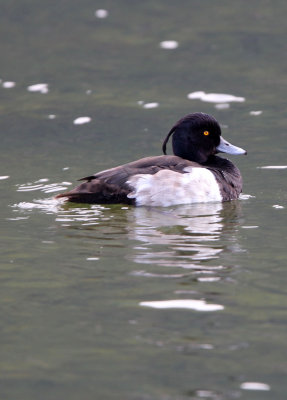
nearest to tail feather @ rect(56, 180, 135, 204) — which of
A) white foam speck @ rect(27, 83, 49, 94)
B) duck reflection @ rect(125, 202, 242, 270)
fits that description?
duck reflection @ rect(125, 202, 242, 270)

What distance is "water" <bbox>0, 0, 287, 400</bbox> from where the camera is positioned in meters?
3.54

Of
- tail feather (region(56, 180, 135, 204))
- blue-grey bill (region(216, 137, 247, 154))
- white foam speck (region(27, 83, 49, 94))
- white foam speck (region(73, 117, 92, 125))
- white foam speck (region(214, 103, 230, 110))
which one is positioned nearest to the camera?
tail feather (region(56, 180, 135, 204))

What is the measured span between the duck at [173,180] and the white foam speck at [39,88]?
192 inches

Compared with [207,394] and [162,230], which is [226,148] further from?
[207,394]

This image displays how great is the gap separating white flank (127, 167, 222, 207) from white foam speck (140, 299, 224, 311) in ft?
8.22

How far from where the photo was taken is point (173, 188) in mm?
6789

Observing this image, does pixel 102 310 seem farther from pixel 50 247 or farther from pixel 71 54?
pixel 71 54

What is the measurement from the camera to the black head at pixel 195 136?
7359 mm

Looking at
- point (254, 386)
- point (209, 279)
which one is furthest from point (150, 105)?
point (254, 386)

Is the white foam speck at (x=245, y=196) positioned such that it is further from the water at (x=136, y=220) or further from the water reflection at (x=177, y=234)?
the water reflection at (x=177, y=234)

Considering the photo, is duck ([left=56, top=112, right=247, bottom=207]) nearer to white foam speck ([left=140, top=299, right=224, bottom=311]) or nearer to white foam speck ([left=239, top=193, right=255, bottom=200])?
white foam speck ([left=239, top=193, right=255, bottom=200])

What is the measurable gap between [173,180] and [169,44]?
6637 millimetres

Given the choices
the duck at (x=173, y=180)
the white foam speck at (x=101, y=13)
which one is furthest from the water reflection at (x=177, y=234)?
the white foam speck at (x=101, y=13)

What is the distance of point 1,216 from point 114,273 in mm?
2023
